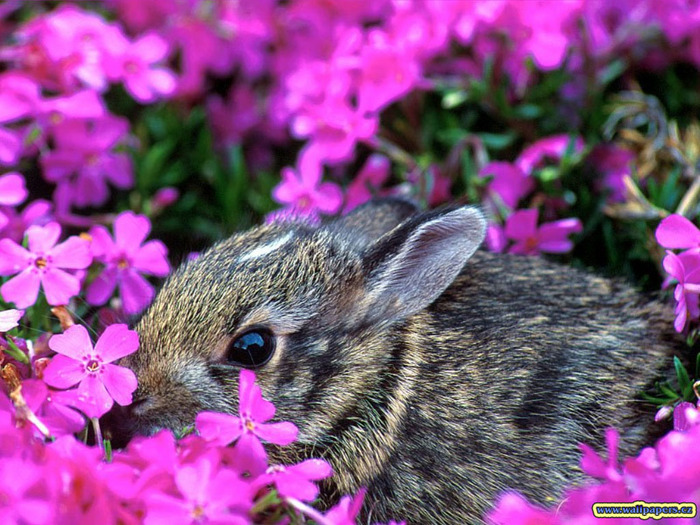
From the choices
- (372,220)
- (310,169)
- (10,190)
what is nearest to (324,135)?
(310,169)

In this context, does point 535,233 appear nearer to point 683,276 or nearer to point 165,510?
point 683,276

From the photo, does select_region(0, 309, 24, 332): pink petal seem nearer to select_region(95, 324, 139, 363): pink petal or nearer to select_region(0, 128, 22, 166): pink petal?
select_region(95, 324, 139, 363): pink petal

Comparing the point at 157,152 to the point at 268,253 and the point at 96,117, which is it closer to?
the point at 96,117

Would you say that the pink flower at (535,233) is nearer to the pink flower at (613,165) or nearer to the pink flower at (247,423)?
the pink flower at (613,165)

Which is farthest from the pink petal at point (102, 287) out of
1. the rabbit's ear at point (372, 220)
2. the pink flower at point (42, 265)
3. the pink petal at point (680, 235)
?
the pink petal at point (680, 235)

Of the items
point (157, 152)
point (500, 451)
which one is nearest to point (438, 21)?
point (157, 152)

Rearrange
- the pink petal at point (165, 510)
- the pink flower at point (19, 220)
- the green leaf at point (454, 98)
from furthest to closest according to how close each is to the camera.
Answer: the green leaf at point (454, 98)
the pink flower at point (19, 220)
the pink petal at point (165, 510)
